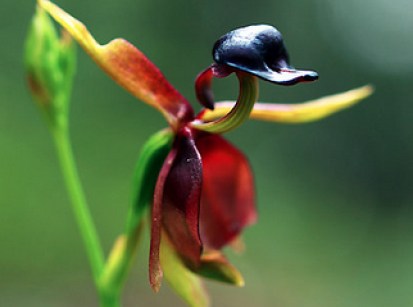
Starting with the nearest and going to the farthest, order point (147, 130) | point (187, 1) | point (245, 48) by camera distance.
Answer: point (245, 48) < point (147, 130) < point (187, 1)

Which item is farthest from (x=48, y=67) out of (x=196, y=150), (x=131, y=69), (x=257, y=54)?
(x=257, y=54)

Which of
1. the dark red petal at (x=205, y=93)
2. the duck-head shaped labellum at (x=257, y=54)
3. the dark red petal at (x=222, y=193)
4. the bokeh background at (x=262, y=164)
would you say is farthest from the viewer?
the bokeh background at (x=262, y=164)

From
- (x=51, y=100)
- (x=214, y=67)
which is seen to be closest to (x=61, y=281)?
(x=51, y=100)

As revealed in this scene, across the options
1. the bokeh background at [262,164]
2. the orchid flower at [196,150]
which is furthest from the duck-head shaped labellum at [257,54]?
the bokeh background at [262,164]

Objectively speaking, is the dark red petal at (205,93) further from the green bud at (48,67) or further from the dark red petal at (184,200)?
the green bud at (48,67)

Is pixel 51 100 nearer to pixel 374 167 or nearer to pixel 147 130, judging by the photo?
pixel 147 130
